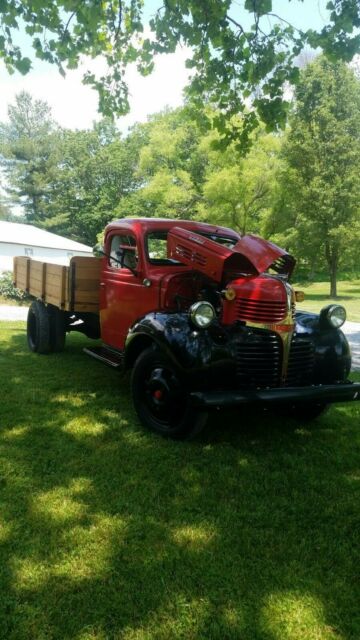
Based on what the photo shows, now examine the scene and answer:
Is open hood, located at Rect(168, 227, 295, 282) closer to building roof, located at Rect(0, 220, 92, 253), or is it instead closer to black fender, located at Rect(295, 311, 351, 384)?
black fender, located at Rect(295, 311, 351, 384)

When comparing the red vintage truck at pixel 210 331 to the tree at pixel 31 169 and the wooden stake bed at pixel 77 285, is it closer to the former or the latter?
the wooden stake bed at pixel 77 285

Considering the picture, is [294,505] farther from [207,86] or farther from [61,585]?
[207,86]

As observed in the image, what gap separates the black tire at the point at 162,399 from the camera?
387 cm

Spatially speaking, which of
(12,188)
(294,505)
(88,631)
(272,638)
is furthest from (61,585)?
(12,188)

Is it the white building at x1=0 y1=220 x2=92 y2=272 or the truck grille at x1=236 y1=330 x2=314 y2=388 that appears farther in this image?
the white building at x1=0 y1=220 x2=92 y2=272

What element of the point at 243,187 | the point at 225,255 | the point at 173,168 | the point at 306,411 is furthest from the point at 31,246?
the point at 306,411

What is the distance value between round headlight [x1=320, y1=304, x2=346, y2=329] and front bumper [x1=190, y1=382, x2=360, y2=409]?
72 cm

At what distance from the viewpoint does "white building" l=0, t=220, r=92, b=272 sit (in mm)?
26688

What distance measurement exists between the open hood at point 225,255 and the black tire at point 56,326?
3.11 m

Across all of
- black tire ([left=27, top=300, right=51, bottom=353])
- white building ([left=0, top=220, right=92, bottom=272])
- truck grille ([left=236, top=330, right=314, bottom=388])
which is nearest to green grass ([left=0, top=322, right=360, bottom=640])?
truck grille ([left=236, top=330, right=314, bottom=388])

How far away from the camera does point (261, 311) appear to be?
3994 mm

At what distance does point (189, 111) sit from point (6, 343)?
496 centimetres

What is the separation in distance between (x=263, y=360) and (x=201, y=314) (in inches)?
26.4

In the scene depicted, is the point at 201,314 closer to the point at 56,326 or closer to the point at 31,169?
the point at 56,326
